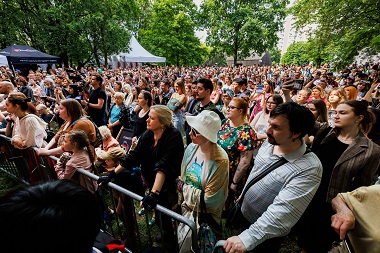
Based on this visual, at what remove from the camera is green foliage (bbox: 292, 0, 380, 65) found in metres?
7.65

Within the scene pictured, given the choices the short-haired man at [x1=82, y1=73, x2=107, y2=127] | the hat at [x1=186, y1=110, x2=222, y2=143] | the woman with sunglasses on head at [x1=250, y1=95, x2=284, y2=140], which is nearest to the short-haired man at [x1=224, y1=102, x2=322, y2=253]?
the hat at [x1=186, y1=110, x2=222, y2=143]

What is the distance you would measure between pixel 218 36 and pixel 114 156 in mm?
33614

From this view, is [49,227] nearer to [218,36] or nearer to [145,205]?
[145,205]

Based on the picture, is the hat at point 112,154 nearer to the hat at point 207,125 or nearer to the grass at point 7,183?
the hat at point 207,125

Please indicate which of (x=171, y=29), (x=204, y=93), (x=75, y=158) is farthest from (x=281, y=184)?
(x=171, y=29)

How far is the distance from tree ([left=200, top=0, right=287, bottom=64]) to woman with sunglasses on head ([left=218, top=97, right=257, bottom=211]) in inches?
1241

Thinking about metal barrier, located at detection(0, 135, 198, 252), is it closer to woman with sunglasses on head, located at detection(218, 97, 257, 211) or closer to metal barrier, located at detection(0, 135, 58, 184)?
metal barrier, located at detection(0, 135, 58, 184)

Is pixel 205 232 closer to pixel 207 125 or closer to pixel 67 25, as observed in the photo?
pixel 207 125

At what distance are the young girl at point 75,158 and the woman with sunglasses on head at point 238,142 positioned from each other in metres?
1.89

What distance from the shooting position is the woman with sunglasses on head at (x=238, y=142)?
3.04m

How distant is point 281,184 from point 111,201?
128 inches

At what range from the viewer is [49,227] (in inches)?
31.3

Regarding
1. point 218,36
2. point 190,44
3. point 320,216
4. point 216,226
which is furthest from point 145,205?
point 190,44

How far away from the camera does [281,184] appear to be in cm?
176
